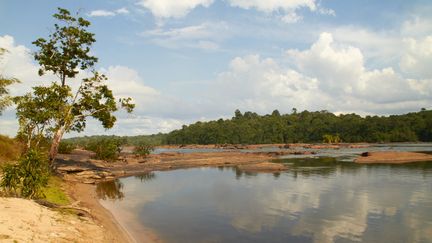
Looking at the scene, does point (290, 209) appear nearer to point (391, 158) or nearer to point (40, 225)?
point (40, 225)

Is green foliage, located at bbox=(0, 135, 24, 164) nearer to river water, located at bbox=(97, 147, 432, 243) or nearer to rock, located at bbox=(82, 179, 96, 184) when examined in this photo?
rock, located at bbox=(82, 179, 96, 184)

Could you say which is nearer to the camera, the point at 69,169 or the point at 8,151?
the point at 8,151

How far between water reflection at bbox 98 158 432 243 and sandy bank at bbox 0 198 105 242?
4717 mm

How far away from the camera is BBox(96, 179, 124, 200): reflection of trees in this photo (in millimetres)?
34216

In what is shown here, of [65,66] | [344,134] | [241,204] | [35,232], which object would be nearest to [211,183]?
[241,204]

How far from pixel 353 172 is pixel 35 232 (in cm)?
4624

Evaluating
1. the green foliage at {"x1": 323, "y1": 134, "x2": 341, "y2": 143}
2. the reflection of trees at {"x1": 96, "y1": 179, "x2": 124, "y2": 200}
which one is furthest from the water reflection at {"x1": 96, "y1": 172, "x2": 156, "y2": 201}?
the green foliage at {"x1": 323, "y1": 134, "x2": 341, "y2": 143}

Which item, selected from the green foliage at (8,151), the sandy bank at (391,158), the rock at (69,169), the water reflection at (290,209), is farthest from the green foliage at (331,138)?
the green foliage at (8,151)

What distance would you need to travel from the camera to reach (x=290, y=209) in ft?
88.0

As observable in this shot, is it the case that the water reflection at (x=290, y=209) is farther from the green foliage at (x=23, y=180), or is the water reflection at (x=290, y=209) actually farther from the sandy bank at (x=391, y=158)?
the sandy bank at (x=391, y=158)

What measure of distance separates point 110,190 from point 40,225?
79.7ft

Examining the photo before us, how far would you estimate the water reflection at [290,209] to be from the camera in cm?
2016

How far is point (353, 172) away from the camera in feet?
167

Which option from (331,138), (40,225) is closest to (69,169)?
(40,225)
